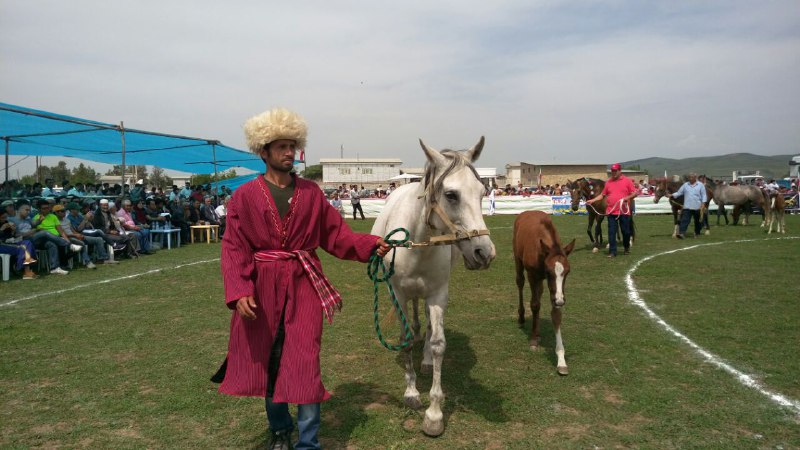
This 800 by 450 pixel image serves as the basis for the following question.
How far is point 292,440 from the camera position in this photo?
11.1 ft

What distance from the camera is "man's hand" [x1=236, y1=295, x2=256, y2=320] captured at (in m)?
2.77

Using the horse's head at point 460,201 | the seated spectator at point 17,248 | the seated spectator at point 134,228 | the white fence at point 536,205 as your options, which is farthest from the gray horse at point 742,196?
the seated spectator at point 17,248

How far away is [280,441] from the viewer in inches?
125

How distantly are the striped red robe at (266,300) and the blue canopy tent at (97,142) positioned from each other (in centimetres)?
628

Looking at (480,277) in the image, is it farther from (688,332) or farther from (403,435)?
(403,435)

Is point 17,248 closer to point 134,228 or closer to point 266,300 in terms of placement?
point 134,228

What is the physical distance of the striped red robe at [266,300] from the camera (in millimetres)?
2832

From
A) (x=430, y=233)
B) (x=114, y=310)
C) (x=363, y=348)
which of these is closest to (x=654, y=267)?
(x=363, y=348)

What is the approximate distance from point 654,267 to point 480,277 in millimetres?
3764

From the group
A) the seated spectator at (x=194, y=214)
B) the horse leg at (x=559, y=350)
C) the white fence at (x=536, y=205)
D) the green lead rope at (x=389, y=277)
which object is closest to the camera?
the green lead rope at (x=389, y=277)


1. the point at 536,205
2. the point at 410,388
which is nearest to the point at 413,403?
the point at 410,388

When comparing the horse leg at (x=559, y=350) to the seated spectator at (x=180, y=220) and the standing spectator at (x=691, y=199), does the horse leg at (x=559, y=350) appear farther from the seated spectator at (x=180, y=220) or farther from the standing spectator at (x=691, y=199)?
the seated spectator at (x=180, y=220)

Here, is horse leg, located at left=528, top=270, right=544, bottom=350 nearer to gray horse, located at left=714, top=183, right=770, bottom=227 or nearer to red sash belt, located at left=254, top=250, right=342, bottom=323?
red sash belt, located at left=254, top=250, right=342, bottom=323

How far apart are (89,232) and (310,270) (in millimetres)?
10809
